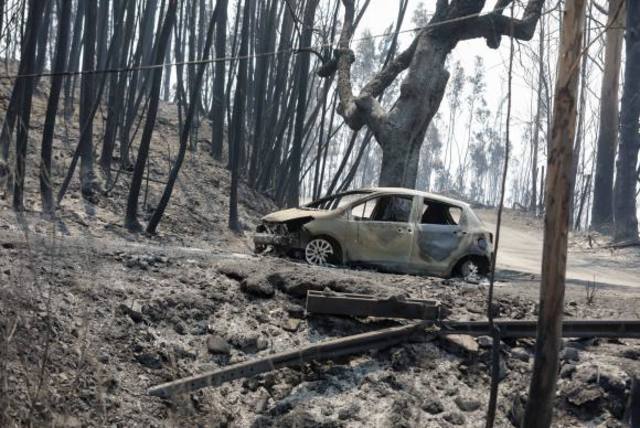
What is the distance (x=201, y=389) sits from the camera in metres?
6.93

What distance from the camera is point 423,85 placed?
579 inches

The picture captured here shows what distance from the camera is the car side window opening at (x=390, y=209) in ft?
37.3

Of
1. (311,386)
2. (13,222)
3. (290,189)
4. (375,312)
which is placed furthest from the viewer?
(290,189)

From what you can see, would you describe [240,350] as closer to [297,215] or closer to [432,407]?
[432,407]

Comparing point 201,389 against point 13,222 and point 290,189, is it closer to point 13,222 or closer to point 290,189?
point 13,222

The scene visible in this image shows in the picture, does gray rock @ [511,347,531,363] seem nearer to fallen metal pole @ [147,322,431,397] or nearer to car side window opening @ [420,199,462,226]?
fallen metal pole @ [147,322,431,397]

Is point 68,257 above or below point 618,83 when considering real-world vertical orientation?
below

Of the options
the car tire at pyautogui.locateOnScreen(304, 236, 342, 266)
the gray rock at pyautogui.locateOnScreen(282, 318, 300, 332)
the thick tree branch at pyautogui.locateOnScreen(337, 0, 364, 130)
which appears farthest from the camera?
the thick tree branch at pyautogui.locateOnScreen(337, 0, 364, 130)

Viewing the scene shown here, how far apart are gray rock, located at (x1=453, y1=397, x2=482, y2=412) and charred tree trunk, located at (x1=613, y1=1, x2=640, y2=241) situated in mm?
15069

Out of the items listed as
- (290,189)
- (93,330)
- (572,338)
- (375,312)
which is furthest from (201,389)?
(290,189)

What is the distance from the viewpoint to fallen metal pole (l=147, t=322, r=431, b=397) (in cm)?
648

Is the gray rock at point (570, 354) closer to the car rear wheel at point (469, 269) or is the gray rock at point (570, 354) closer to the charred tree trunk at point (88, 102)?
the car rear wheel at point (469, 269)

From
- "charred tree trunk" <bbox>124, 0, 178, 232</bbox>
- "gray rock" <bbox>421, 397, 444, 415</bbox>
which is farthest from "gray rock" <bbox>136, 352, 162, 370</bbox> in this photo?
"charred tree trunk" <bbox>124, 0, 178, 232</bbox>

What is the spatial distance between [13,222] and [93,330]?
4.54 m
